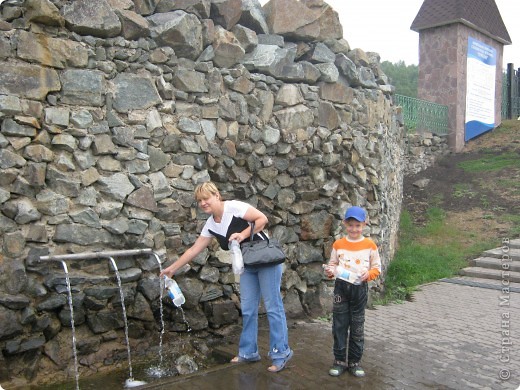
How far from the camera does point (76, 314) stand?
4586mm

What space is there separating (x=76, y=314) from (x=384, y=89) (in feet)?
16.3

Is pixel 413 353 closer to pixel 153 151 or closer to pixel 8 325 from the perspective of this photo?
pixel 153 151

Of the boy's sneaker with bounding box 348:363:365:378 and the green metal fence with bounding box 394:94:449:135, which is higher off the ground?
the green metal fence with bounding box 394:94:449:135

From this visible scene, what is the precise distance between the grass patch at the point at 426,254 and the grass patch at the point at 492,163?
239 centimetres

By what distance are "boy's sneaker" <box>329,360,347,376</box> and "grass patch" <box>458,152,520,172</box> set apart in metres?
9.35

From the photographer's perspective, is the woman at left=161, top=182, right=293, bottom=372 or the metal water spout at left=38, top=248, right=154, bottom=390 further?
the metal water spout at left=38, top=248, right=154, bottom=390

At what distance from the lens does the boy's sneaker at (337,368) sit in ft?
14.0

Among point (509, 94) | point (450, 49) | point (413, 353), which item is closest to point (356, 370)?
point (413, 353)

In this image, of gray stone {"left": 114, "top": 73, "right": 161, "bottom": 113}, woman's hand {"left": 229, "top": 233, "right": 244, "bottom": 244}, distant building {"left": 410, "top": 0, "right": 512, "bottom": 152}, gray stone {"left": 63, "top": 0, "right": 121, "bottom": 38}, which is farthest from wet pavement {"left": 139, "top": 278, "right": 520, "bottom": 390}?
distant building {"left": 410, "top": 0, "right": 512, "bottom": 152}

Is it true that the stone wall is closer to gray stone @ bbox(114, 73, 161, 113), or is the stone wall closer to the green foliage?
gray stone @ bbox(114, 73, 161, 113)

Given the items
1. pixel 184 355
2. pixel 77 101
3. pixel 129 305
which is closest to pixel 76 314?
pixel 129 305

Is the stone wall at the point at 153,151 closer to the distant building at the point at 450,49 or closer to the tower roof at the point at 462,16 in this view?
the distant building at the point at 450,49

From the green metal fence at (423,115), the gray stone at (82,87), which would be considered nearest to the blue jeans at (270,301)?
the gray stone at (82,87)

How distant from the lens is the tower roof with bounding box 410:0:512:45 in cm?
1355
